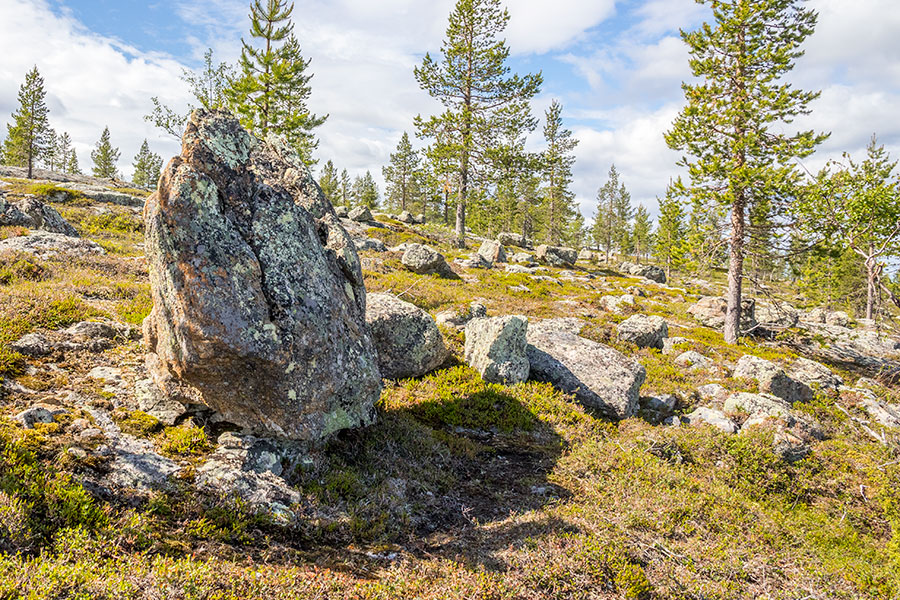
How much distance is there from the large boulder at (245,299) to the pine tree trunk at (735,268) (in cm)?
2121

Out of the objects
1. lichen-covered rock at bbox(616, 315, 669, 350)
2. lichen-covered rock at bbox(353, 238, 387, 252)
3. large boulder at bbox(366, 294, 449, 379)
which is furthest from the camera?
lichen-covered rock at bbox(353, 238, 387, 252)

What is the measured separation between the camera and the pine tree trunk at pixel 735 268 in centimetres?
2100

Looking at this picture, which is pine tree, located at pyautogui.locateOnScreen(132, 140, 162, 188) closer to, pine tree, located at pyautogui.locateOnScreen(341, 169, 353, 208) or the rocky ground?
pine tree, located at pyautogui.locateOnScreen(341, 169, 353, 208)

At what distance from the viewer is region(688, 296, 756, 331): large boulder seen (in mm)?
24141

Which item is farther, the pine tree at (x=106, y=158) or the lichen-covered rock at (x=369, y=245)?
the pine tree at (x=106, y=158)

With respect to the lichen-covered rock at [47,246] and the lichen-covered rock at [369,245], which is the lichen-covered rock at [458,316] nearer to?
the lichen-covered rock at [47,246]

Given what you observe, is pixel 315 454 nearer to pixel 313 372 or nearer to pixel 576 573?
pixel 313 372

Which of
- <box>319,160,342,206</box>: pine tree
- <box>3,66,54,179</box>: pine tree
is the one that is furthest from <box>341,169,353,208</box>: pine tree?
<box>3,66,54,179</box>: pine tree

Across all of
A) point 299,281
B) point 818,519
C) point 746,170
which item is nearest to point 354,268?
point 299,281

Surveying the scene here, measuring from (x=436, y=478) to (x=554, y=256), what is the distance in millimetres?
41986

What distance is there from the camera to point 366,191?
332ft

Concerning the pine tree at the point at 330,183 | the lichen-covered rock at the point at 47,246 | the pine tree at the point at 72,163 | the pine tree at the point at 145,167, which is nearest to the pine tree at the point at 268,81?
the lichen-covered rock at the point at 47,246

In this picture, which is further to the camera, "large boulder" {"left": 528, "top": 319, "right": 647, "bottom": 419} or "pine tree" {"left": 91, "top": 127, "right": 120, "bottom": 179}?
"pine tree" {"left": 91, "top": 127, "right": 120, "bottom": 179}

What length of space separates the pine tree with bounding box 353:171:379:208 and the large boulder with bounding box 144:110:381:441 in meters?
88.2
